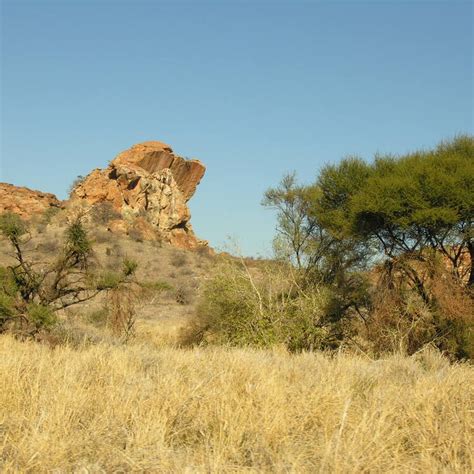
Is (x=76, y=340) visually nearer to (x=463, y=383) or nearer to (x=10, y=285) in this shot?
(x=10, y=285)

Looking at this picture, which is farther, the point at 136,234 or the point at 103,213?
the point at 103,213

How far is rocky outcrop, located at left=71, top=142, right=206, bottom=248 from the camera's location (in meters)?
60.8

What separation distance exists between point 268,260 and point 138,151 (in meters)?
48.7

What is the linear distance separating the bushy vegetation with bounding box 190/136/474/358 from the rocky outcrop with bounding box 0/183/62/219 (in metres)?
46.3

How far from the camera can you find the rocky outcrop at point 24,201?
63188mm

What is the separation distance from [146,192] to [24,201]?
1351 centimetres

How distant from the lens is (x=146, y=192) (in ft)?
208

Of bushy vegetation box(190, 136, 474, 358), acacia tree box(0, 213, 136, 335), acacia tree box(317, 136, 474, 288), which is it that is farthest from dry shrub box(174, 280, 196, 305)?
acacia tree box(0, 213, 136, 335)

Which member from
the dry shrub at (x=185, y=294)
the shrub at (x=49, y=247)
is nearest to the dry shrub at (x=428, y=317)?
the dry shrub at (x=185, y=294)

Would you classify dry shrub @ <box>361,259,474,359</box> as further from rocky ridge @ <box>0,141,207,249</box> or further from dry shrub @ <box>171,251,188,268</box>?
rocky ridge @ <box>0,141,207,249</box>

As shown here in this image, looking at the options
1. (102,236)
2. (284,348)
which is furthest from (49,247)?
(284,348)

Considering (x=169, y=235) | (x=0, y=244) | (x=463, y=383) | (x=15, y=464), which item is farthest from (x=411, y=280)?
(x=169, y=235)

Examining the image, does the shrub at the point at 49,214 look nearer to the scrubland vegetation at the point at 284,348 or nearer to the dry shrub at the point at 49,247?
the dry shrub at the point at 49,247

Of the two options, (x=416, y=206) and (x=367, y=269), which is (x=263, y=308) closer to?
(x=367, y=269)
